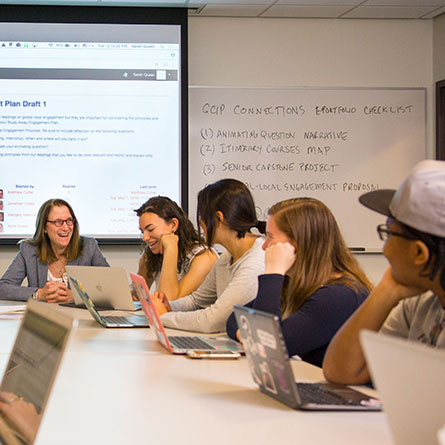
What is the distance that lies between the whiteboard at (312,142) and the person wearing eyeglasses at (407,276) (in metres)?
2.97

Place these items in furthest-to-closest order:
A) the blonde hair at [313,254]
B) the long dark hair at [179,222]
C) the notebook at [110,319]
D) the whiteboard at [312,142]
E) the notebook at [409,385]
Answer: the whiteboard at [312,142] < the long dark hair at [179,222] < the notebook at [110,319] < the blonde hair at [313,254] < the notebook at [409,385]

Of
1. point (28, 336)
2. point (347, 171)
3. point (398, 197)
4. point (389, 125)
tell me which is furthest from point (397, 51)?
point (28, 336)

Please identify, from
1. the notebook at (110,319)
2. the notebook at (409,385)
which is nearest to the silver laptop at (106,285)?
the notebook at (110,319)

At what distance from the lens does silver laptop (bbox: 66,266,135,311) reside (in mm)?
2750

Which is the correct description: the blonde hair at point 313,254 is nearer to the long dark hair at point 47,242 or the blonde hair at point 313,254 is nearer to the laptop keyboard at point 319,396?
the laptop keyboard at point 319,396

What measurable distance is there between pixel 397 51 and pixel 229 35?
116 centimetres

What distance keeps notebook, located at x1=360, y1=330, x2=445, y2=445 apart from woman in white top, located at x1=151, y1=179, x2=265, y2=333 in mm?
1669

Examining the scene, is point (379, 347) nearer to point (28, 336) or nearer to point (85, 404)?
point (28, 336)

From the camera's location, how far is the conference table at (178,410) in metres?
1.16

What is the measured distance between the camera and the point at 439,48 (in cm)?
463

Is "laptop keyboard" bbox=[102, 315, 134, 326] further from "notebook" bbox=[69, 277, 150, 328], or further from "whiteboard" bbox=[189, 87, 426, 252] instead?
"whiteboard" bbox=[189, 87, 426, 252]

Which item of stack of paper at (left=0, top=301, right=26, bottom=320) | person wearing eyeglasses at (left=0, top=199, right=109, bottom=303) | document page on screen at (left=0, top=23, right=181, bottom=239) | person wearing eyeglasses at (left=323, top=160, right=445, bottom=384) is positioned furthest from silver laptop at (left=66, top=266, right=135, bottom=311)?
document page on screen at (left=0, top=23, right=181, bottom=239)

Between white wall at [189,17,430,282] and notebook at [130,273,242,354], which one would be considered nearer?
notebook at [130,273,242,354]

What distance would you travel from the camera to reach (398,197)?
4.24 feet
